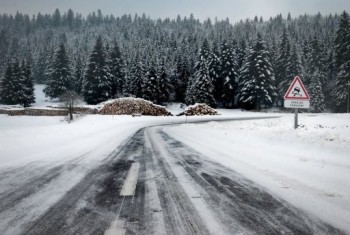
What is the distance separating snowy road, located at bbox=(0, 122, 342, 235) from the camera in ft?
9.62

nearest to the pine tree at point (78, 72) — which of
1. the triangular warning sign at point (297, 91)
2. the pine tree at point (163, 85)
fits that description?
the pine tree at point (163, 85)

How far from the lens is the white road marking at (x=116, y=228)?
279 centimetres

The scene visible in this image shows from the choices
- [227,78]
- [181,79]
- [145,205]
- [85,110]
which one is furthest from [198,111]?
[145,205]

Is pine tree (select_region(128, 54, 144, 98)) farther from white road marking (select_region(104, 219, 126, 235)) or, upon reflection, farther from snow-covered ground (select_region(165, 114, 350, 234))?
white road marking (select_region(104, 219, 126, 235))

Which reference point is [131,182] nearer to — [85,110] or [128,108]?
[128,108]

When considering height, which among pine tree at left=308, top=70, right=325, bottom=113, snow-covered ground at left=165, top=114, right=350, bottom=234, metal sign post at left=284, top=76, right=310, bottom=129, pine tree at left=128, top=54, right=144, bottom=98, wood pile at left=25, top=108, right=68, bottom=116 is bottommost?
snow-covered ground at left=165, top=114, right=350, bottom=234

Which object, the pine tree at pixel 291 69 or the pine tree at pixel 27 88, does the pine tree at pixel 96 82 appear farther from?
the pine tree at pixel 291 69

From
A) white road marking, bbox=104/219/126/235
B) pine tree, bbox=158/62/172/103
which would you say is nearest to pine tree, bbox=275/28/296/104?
pine tree, bbox=158/62/172/103

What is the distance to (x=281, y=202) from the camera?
3.84m

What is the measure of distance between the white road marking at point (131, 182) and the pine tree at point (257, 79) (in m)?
49.6

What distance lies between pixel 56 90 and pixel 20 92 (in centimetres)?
766

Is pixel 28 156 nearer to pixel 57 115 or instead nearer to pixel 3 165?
pixel 3 165

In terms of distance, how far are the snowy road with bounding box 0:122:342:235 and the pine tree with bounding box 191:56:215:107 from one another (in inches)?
1934

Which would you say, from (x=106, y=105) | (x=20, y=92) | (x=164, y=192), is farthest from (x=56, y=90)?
(x=164, y=192)
